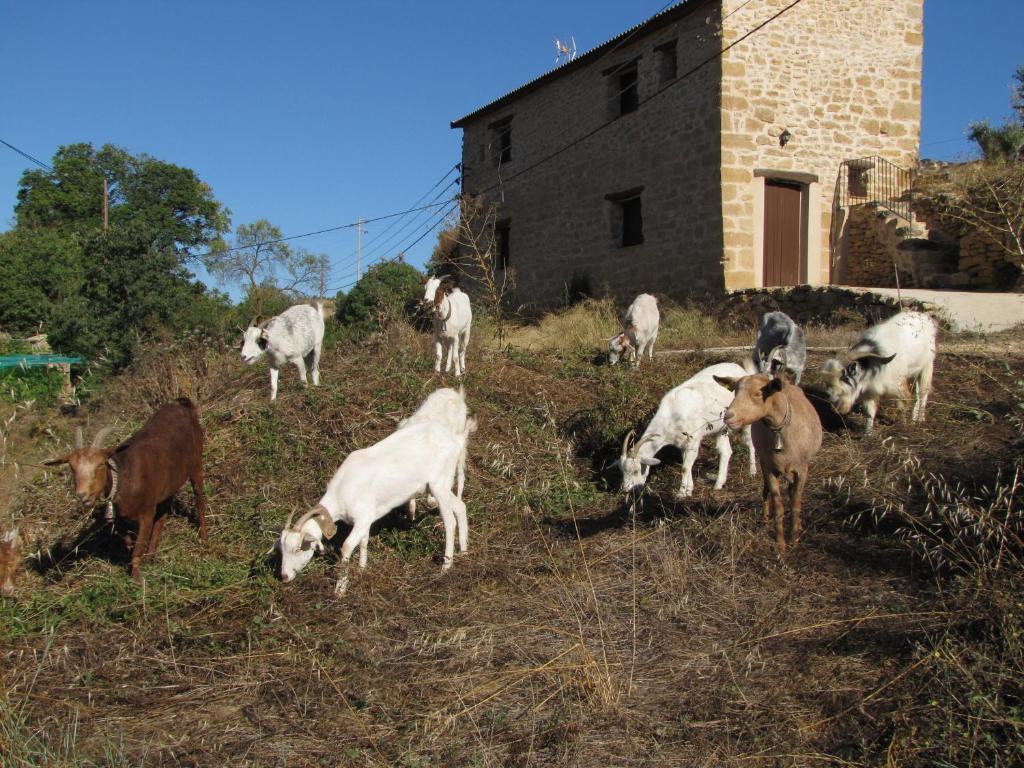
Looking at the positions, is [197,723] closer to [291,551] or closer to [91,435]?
[291,551]

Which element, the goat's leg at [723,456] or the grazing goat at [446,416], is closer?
the grazing goat at [446,416]

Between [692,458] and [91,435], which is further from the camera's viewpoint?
[91,435]

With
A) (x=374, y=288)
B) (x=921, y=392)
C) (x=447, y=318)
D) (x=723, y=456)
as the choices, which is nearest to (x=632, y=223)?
(x=374, y=288)

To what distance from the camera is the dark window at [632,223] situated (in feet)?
65.2

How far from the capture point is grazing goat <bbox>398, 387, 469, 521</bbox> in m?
6.73

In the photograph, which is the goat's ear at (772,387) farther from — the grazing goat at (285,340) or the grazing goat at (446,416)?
the grazing goat at (285,340)

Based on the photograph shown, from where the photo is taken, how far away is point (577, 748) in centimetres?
371

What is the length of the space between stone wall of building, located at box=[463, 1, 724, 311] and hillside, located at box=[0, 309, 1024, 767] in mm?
9924

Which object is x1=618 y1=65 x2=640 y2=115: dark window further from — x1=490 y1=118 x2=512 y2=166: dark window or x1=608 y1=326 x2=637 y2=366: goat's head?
x1=608 y1=326 x2=637 y2=366: goat's head

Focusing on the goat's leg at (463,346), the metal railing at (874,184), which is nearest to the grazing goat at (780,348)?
the goat's leg at (463,346)

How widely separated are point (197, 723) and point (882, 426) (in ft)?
23.0

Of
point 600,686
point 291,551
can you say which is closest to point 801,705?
point 600,686

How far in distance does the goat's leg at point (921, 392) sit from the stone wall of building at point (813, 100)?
8.33 m

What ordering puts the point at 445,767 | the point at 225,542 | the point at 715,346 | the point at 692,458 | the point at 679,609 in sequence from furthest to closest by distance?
the point at 715,346
the point at 692,458
the point at 225,542
the point at 679,609
the point at 445,767
